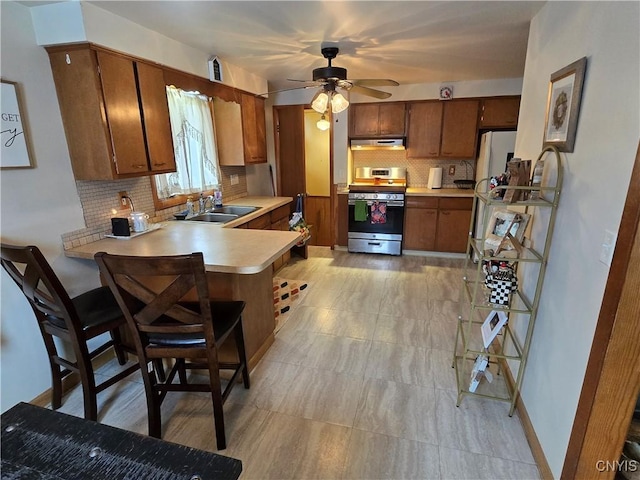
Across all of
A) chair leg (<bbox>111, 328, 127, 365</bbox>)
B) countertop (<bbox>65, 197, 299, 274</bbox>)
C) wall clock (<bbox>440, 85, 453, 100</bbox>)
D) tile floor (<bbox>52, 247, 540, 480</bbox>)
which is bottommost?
tile floor (<bbox>52, 247, 540, 480</bbox>)

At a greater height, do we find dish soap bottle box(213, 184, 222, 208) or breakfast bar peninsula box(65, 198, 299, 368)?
dish soap bottle box(213, 184, 222, 208)

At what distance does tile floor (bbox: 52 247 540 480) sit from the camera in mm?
1593

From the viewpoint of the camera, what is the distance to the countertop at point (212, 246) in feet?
5.63

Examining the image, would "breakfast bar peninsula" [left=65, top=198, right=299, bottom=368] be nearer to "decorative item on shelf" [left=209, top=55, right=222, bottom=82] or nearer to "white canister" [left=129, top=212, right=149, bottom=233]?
"white canister" [left=129, top=212, right=149, bottom=233]

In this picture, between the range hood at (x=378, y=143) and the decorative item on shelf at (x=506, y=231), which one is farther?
the range hood at (x=378, y=143)

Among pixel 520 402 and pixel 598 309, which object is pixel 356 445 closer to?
pixel 520 402

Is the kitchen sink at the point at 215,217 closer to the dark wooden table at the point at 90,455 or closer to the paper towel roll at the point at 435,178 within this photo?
the dark wooden table at the point at 90,455

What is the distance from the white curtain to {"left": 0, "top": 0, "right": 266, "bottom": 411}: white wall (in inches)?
31.6

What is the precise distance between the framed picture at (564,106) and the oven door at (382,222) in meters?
2.65

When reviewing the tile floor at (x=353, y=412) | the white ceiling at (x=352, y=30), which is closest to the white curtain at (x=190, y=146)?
the white ceiling at (x=352, y=30)

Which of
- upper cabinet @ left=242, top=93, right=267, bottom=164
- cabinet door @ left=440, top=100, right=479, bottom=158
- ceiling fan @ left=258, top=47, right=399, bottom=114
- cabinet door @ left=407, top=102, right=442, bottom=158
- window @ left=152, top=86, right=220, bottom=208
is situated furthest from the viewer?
cabinet door @ left=407, top=102, right=442, bottom=158

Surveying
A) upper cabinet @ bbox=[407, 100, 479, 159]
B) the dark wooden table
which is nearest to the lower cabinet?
upper cabinet @ bbox=[407, 100, 479, 159]

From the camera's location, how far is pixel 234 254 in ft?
6.06

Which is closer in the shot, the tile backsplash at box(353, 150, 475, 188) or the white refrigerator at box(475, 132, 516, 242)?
the white refrigerator at box(475, 132, 516, 242)
